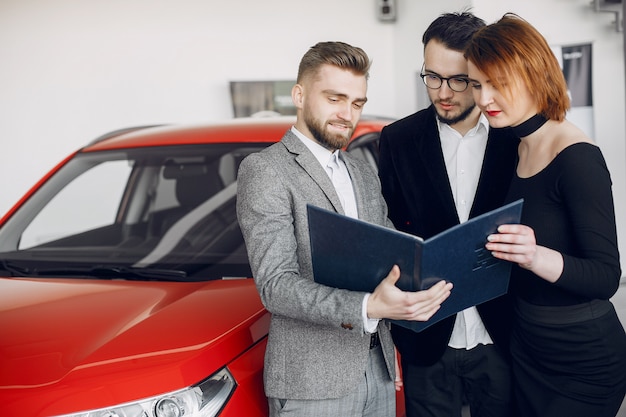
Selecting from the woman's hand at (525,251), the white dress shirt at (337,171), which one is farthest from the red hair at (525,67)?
the white dress shirt at (337,171)

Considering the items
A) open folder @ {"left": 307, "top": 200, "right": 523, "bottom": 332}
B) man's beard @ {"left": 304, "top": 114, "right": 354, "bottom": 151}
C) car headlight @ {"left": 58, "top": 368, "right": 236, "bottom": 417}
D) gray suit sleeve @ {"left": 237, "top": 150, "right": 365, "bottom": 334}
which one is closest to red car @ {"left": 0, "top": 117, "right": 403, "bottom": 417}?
car headlight @ {"left": 58, "top": 368, "right": 236, "bottom": 417}

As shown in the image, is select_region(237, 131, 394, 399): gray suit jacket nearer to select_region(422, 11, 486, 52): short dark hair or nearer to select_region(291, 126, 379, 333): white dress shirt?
select_region(291, 126, 379, 333): white dress shirt

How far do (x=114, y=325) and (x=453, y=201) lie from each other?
1.04 meters

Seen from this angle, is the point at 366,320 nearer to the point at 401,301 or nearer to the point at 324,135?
the point at 401,301

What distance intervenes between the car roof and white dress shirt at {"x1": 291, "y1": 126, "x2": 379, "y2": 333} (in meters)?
0.84

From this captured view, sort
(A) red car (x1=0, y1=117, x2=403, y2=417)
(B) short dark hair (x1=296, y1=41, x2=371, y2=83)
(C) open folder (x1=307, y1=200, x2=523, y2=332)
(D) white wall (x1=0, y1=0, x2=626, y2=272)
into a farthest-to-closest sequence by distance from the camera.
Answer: (D) white wall (x1=0, y1=0, x2=626, y2=272), (B) short dark hair (x1=296, y1=41, x2=371, y2=83), (A) red car (x1=0, y1=117, x2=403, y2=417), (C) open folder (x1=307, y1=200, x2=523, y2=332)

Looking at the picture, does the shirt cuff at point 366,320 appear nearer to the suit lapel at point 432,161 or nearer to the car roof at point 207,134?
the suit lapel at point 432,161

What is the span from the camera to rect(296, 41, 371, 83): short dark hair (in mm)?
1845

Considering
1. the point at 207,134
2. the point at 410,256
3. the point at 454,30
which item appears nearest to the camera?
the point at 410,256

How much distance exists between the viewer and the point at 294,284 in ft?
5.40

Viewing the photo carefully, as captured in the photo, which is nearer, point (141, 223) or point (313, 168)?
point (313, 168)

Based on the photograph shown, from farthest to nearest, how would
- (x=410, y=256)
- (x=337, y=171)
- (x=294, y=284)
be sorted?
1. (x=337, y=171)
2. (x=294, y=284)
3. (x=410, y=256)

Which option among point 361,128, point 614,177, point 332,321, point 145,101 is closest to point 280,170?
point 332,321

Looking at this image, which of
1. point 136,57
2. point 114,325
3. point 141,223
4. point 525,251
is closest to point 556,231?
point 525,251
